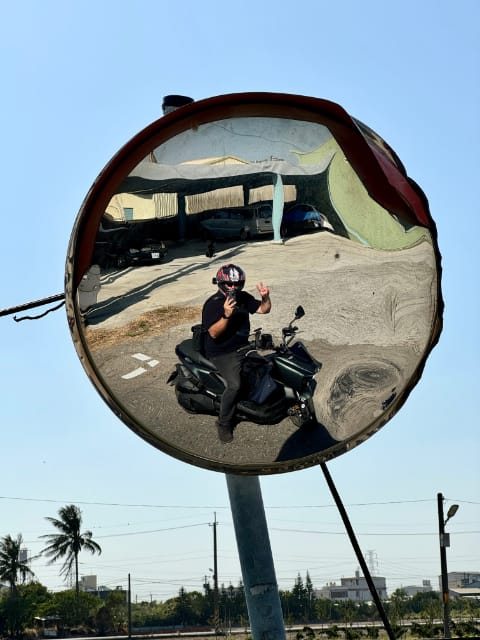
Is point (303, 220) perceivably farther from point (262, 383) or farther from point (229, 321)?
point (262, 383)

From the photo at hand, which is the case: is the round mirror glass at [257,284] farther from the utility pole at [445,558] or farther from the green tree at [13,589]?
the green tree at [13,589]

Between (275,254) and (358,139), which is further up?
(358,139)

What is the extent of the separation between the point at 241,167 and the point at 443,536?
27.7 meters

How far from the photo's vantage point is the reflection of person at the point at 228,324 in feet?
23.1

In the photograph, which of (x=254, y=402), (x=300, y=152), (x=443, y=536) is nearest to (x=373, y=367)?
(x=254, y=402)

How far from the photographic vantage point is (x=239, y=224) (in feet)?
23.5

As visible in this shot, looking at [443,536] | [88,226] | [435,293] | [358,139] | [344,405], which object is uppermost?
[443,536]

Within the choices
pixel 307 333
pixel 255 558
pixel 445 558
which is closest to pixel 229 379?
pixel 307 333

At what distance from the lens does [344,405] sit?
7.09 m

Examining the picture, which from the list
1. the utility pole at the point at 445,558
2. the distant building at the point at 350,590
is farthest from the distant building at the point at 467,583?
the utility pole at the point at 445,558

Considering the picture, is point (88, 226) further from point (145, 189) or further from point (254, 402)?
point (254, 402)

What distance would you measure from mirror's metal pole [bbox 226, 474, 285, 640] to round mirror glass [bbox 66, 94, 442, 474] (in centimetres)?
57

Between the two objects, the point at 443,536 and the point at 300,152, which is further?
the point at 443,536

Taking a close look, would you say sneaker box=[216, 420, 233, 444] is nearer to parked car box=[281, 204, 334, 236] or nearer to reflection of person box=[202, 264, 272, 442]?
reflection of person box=[202, 264, 272, 442]
